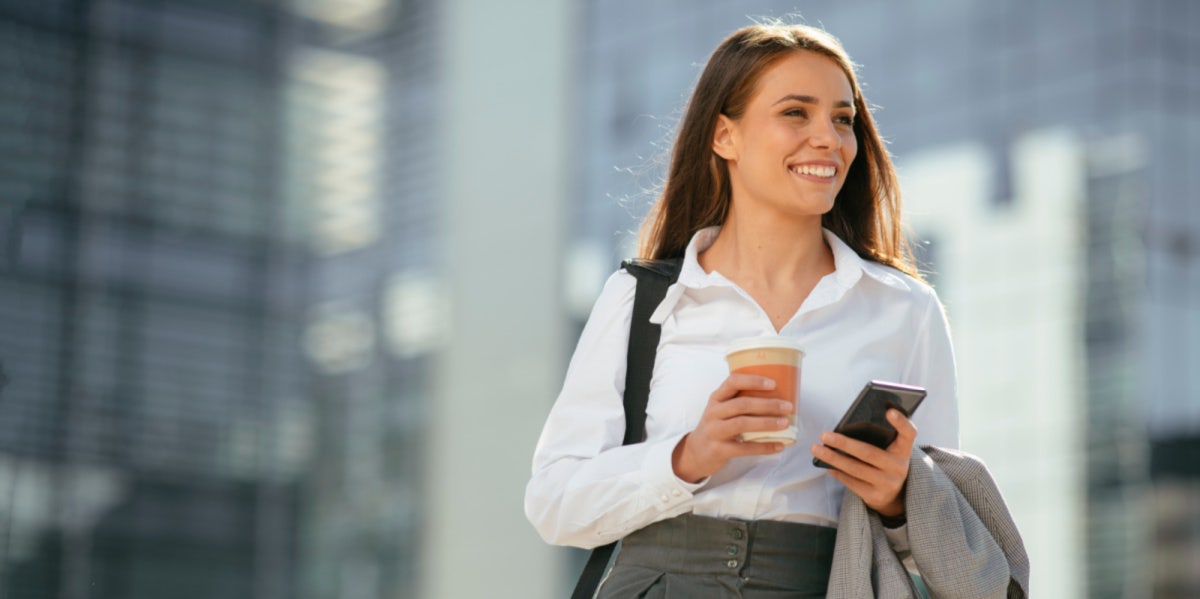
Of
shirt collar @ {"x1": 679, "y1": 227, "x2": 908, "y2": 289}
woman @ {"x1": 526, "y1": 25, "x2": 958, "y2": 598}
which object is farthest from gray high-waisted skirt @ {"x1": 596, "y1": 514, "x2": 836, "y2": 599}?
shirt collar @ {"x1": 679, "y1": 227, "x2": 908, "y2": 289}

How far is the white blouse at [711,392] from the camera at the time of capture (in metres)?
2.71

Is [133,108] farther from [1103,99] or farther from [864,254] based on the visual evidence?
[1103,99]

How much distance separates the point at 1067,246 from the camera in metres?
19.9

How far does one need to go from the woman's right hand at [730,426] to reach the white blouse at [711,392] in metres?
0.06

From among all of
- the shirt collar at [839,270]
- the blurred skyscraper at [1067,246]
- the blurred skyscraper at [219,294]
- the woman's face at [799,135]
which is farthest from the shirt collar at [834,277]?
the blurred skyscraper at [1067,246]

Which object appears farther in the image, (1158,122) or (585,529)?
(1158,122)

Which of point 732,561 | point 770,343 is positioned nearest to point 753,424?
point 770,343

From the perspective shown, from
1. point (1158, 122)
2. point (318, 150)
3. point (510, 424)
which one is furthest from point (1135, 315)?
point (318, 150)

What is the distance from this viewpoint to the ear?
10.0ft

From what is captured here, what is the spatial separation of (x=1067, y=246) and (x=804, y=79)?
17885mm

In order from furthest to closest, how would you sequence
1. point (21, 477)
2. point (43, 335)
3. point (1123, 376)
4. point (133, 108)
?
point (1123, 376) → point (133, 108) → point (43, 335) → point (21, 477)

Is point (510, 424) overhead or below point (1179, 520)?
overhead

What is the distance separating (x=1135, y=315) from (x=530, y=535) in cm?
944

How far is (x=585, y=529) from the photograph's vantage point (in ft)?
9.07
